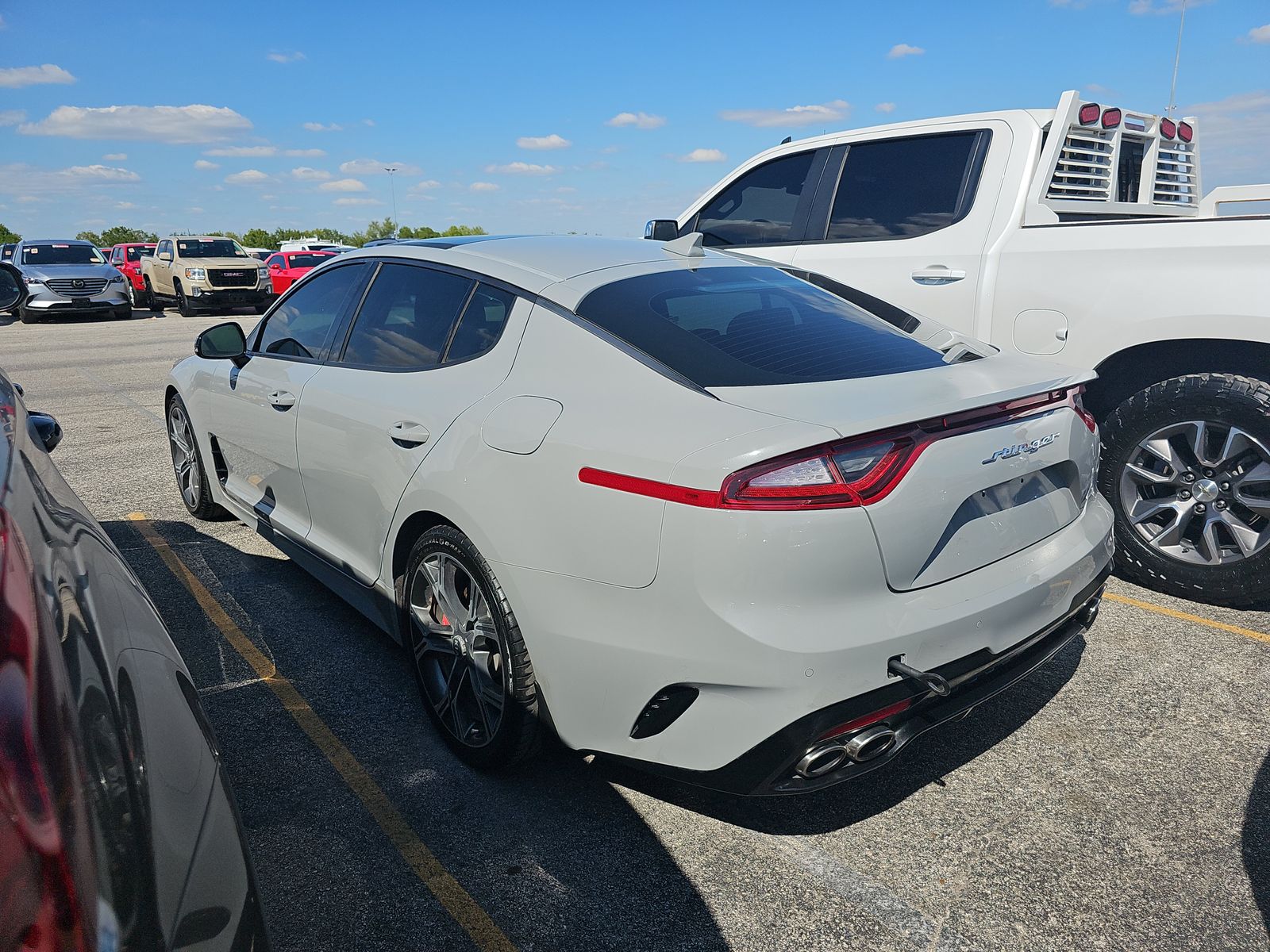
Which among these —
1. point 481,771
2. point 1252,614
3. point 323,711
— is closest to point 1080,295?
point 1252,614

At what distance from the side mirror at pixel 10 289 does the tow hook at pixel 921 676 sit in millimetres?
3801

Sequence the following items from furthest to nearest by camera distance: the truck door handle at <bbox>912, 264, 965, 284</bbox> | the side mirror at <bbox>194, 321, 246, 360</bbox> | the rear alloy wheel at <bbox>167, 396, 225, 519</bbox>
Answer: the rear alloy wheel at <bbox>167, 396, 225, 519</bbox>, the truck door handle at <bbox>912, 264, 965, 284</bbox>, the side mirror at <bbox>194, 321, 246, 360</bbox>

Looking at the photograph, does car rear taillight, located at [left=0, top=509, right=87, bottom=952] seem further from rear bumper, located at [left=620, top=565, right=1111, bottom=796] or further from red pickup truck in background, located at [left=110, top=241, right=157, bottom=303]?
red pickup truck in background, located at [left=110, top=241, right=157, bottom=303]

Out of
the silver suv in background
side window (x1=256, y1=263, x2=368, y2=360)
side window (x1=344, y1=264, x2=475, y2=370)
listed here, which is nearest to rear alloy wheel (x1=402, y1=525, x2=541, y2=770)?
side window (x1=344, y1=264, x2=475, y2=370)

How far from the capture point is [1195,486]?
13.7ft

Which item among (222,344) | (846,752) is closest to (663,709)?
(846,752)

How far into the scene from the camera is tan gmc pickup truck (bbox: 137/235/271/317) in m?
23.7

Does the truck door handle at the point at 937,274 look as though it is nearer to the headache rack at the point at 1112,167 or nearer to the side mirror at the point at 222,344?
the headache rack at the point at 1112,167

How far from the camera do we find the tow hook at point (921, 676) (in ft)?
7.35

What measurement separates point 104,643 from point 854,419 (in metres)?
1.63

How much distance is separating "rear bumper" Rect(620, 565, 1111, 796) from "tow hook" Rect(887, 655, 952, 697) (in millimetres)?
23

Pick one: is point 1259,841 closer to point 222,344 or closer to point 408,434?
point 408,434

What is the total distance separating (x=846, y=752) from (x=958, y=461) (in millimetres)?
780

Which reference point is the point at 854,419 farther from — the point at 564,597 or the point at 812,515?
the point at 564,597
